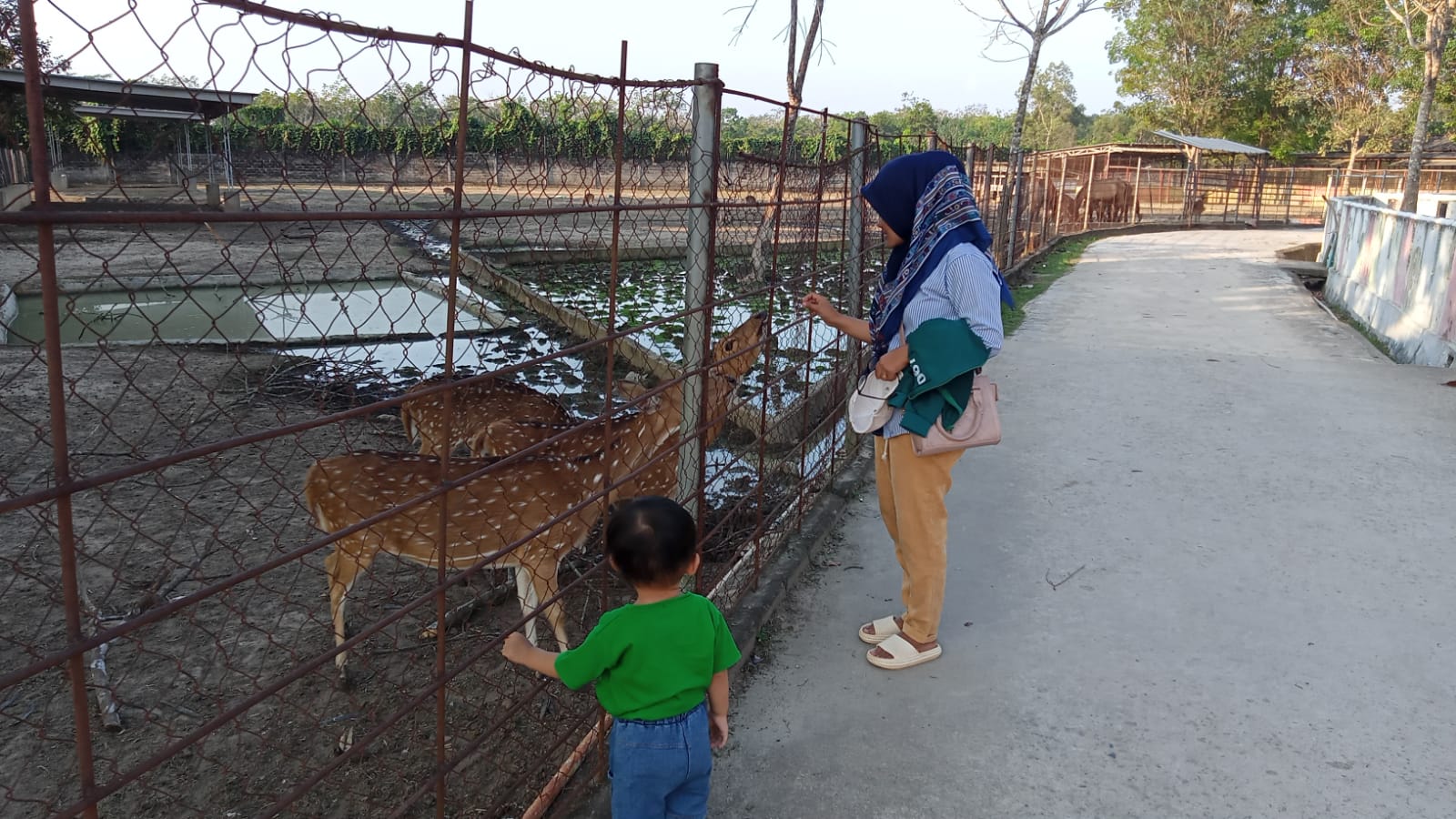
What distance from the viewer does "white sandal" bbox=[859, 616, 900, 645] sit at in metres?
3.82

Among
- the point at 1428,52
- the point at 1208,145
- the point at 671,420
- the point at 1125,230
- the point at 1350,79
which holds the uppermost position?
the point at 1350,79

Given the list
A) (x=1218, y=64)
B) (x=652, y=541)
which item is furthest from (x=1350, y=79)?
(x=652, y=541)

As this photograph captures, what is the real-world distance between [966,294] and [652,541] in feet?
4.97

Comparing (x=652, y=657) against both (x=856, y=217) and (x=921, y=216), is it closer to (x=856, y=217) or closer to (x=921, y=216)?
(x=921, y=216)

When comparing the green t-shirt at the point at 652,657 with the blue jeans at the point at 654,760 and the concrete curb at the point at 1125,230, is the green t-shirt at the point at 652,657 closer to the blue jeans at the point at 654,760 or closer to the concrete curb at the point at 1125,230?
the blue jeans at the point at 654,760

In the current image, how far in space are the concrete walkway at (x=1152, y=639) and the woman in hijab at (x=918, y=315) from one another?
0.69 feet

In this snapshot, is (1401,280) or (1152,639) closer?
(1152,639)

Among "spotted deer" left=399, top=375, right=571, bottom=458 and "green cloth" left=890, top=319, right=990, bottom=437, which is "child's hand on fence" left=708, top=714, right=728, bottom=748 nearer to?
"green cloth" left=890, top=319, right=990, bottom=437

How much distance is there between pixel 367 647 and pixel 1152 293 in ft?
39.8

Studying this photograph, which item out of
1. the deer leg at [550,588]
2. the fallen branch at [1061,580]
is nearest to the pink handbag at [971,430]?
the fallen branch at [1061,580]

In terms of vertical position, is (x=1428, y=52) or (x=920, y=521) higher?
(x=1428, y=52)

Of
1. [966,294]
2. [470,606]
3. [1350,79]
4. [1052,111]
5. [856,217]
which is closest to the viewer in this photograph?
[966,294]

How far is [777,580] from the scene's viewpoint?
420 cm

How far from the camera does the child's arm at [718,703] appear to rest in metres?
2.30
